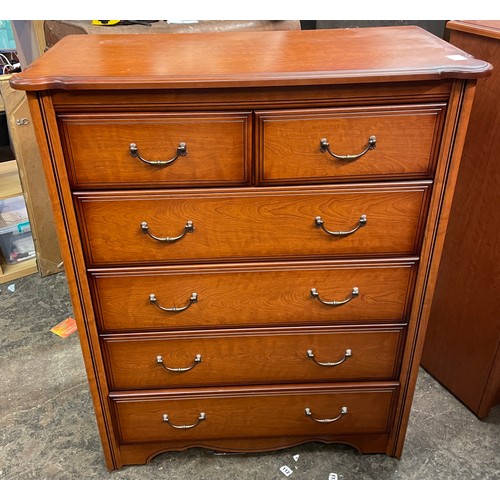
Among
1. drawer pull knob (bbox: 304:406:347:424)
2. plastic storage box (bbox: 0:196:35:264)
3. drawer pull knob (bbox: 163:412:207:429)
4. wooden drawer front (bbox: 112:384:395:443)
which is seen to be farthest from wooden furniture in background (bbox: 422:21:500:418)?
plastic storage box (bbox: 0:196:35:264)

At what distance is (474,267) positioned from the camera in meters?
1.64

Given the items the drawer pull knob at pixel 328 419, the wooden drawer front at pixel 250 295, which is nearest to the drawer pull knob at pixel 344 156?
the wooden drawer front at pixel 250 295

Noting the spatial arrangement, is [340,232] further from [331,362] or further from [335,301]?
[331,362]

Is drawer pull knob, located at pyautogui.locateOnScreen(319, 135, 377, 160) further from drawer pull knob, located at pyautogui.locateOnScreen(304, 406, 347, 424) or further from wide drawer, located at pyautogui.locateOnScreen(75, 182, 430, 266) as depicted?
drawer pull knob, located at pyautogui.locateOnScreen(304, 406, 347, 424)

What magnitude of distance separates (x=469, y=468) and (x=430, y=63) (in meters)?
1.25

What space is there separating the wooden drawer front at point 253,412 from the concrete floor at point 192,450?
127 millimetres

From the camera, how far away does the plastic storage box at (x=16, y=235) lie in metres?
2.45

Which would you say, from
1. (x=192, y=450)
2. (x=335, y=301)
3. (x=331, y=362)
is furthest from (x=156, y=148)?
(x=192, y=450)

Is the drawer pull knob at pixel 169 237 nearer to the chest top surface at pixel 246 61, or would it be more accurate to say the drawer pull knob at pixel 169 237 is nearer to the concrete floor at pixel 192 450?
the chest top surface at pixel 246 61

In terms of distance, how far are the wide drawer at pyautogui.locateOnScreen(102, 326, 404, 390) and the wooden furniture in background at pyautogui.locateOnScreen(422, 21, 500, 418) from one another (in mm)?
430

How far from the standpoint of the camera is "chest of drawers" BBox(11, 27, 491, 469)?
105 cm

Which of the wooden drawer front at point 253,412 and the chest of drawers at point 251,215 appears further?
the wooden drawer front at point 253,412

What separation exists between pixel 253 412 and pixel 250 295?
41 centimetres

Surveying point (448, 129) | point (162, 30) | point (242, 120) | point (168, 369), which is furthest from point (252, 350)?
point (162, 30)
